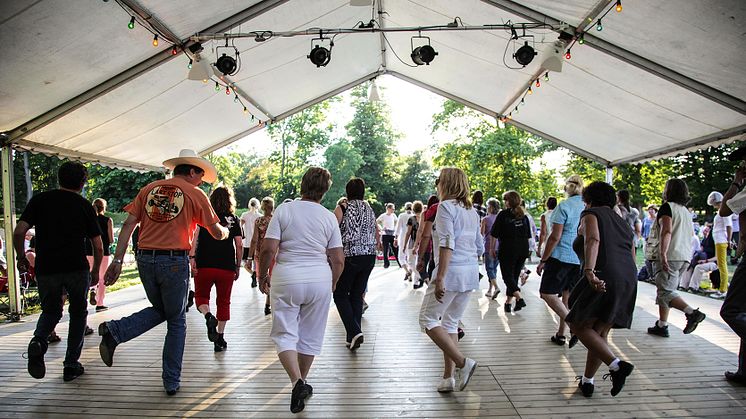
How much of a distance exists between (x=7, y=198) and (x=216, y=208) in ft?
12.5

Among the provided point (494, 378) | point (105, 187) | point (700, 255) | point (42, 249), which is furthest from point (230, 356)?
point (105, 187)

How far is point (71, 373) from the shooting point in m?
4.22

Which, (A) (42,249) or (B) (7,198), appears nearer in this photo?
(A) (42,249)

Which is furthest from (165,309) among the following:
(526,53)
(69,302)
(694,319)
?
(526,53)

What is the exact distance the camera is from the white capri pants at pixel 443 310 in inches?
149

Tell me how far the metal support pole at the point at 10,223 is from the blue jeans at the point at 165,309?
435 centimetres

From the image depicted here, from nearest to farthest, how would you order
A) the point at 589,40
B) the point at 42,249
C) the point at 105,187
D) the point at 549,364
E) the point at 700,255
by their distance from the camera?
the point at 42,249
the point at 549,364
the point at 589,40
the point at 700,255
the point at 105,187

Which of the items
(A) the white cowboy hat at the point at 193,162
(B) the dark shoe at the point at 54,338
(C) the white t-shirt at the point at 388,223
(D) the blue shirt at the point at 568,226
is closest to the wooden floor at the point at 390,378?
(B) the dark shoe at the point at 54,338

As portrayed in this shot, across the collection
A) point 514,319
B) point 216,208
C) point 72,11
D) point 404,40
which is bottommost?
point 514,319

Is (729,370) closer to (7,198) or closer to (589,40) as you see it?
(589,40)

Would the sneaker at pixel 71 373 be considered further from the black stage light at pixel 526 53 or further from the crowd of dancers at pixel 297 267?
the black stage light at pixel 526 53

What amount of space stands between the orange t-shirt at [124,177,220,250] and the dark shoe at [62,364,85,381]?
1.49m

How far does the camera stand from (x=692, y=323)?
498 centimetres

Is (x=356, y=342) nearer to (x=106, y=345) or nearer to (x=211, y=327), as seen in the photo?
(x=211, y=327)
